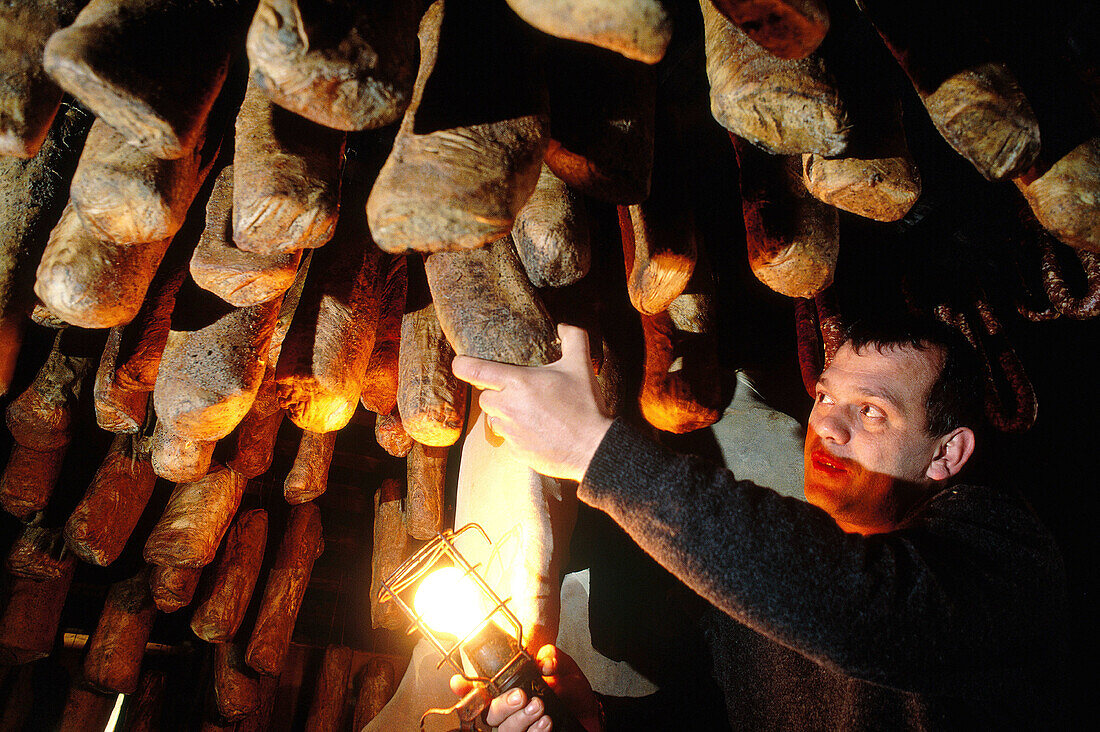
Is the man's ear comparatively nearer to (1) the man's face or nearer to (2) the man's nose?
(1) the man's face

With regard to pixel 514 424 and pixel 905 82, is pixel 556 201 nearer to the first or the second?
pixel 514 424

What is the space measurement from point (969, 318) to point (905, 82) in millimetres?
779

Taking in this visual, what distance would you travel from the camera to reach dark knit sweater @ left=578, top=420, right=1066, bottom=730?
2.99ft

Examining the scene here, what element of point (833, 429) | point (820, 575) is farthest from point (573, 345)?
point (833, 429)

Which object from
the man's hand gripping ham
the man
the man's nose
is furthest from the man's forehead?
the man's hand gripping ham

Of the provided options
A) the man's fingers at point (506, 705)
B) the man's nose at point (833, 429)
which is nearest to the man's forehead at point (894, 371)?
the man's nose at point (833, 429)

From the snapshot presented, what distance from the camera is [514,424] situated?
3.34 feet

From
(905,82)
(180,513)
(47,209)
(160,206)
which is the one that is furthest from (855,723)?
(180,513)

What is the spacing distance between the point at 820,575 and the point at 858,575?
7 cm

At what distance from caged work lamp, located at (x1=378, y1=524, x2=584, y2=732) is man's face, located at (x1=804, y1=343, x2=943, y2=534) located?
3.37 ft

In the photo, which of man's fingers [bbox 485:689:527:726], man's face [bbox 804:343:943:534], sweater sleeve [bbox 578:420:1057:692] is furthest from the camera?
man's face [bbox 804:343:943:534]

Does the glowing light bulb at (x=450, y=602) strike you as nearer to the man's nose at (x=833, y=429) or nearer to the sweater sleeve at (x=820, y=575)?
the sweater sleeve at (x=820, y=575)

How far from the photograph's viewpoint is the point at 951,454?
150cm

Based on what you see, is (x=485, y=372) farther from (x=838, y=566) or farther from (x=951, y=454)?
(x=951, y=454)
